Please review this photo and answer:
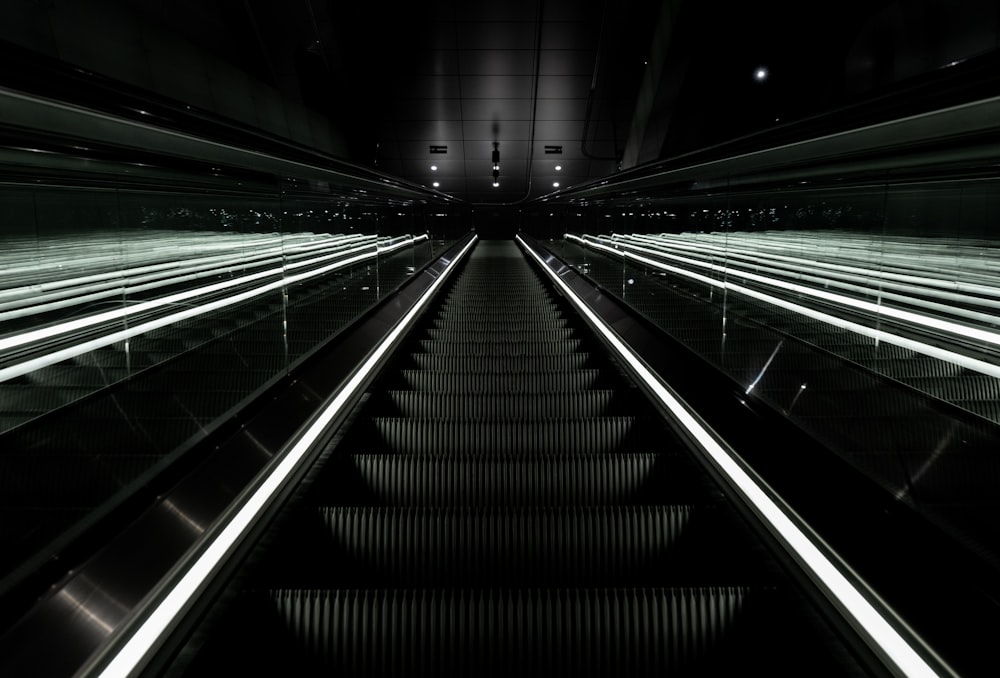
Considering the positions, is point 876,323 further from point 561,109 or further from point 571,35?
point 561,109

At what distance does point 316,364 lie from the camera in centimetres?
338

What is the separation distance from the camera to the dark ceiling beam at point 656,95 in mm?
11938

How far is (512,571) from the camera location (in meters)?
2.02

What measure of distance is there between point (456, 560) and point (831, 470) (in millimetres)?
1093

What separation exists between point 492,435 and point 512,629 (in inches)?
57.8

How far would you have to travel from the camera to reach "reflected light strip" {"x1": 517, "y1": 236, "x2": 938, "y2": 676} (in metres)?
1.21

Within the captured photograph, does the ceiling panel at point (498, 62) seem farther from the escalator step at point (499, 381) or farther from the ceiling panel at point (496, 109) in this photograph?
the escalator step at point (499, 381)

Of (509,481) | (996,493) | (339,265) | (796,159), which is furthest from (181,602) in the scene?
(339,265)

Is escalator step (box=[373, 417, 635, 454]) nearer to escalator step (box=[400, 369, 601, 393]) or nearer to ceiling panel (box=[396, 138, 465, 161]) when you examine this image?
escalator step (box=[400, 369, 601, 393])

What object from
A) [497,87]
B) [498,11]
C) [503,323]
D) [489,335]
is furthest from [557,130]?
[489,335]

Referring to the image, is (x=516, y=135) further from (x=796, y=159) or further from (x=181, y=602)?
(x=181, y=602)

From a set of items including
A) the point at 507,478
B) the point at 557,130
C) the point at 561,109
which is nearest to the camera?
the point at 507,478

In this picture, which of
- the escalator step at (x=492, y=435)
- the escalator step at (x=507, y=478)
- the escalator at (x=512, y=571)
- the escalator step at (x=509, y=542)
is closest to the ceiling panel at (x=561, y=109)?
the escalator at (x=512, y=571)

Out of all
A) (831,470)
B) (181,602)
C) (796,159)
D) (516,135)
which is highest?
(516,135)
